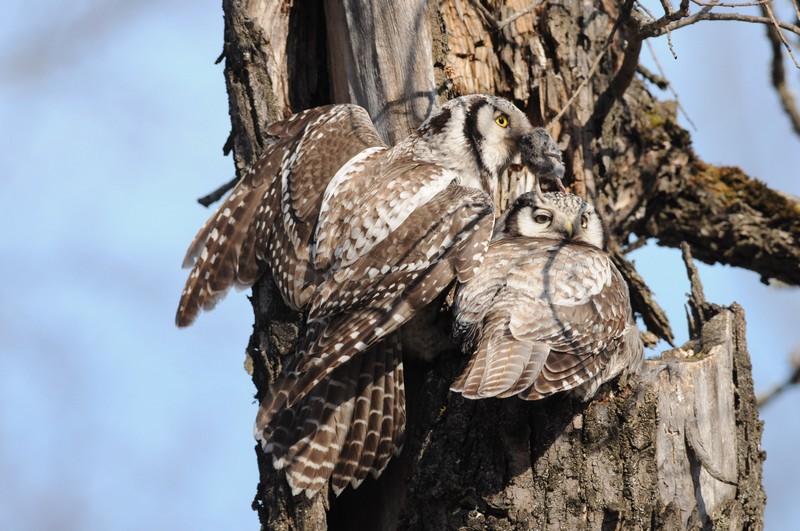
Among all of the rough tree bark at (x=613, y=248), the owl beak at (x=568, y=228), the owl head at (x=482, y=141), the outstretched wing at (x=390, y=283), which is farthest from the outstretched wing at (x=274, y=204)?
the owl beak at (x=568, y=228)

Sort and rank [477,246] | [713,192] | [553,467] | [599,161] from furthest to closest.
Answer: [713,192], [599,161], [477,246], [553,467]

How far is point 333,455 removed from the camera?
3.97 m

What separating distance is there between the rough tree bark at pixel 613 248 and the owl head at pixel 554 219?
1.38 feet

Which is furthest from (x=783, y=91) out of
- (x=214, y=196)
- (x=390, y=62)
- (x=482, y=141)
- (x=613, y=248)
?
(x=214, y=196)

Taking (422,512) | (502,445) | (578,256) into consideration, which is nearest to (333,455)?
(422,512)

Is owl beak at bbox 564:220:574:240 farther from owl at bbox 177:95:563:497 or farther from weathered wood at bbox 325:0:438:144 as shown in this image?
weathered wood at bbox 325:0:438:144

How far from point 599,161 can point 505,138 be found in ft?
2.74

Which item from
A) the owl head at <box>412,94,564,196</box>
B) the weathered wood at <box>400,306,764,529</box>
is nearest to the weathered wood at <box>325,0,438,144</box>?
the owl head at <box>412,94,564,196</box>

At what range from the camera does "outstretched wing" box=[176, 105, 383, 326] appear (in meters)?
4.41

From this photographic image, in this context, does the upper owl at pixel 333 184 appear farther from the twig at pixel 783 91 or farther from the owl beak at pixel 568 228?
the twig at pixel 783 91


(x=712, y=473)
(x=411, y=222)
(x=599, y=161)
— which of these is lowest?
(x=712, y=473)

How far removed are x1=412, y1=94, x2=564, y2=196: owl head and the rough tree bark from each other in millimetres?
295

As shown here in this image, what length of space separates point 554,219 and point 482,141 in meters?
0.49

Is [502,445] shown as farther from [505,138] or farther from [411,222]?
[505,138]
